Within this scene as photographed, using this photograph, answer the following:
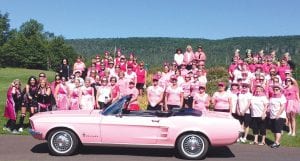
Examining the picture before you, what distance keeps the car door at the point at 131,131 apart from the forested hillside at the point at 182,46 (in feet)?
→ 118

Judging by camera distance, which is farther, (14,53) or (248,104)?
(14,53)

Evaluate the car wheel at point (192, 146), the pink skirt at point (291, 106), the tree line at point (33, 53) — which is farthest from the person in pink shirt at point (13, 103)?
the tree line at point (33, 53)

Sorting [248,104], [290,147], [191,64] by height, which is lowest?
[290,147]

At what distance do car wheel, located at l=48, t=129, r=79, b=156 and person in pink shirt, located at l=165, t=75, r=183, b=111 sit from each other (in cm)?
375

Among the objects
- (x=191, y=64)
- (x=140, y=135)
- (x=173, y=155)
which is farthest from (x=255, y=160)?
(x=191, y=64)

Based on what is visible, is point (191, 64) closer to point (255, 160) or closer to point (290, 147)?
point (290, 147)

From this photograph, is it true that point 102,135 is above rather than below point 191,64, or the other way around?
below

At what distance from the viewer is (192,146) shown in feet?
37.2

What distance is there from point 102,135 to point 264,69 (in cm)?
797

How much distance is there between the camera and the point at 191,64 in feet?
61.4

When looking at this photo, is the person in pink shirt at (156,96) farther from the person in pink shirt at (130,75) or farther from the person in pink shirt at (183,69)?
the person in pink shirt at (183,69)

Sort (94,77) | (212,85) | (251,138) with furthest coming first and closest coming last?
(212,85)
(94,77)
(251,138)

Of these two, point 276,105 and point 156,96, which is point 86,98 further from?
point 276,105

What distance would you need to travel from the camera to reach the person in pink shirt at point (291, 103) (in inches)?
590
